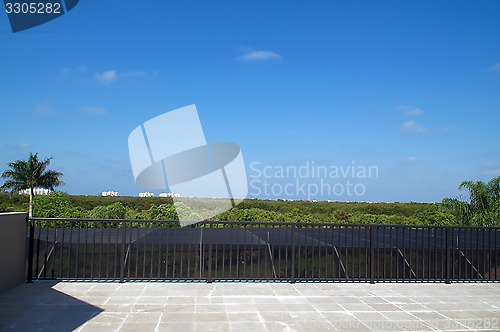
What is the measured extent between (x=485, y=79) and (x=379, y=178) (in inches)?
247

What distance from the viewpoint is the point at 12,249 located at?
5105 mm

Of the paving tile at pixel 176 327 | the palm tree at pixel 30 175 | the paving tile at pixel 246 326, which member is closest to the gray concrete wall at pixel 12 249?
the paving tile at pixel 176 327

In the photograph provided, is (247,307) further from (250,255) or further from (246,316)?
(250,255)

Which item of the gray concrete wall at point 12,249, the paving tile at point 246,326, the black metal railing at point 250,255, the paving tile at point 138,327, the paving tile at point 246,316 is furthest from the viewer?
the black metal railing at point 250,255

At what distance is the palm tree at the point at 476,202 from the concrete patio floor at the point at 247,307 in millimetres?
8204

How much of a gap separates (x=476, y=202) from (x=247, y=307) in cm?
1194

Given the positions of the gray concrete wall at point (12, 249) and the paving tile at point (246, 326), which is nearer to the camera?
the paving tile at point (246, 326)

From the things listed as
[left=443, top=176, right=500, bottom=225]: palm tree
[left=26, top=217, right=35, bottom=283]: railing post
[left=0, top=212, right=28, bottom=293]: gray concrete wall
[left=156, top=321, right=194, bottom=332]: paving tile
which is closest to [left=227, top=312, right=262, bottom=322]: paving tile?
[left=156, top=321, right=194, bottom=332]: paving tile

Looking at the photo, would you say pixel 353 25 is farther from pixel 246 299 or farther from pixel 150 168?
pixel 246 299

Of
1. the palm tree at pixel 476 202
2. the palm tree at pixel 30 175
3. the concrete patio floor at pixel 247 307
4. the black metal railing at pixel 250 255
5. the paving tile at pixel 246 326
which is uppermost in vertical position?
the palm tree at pixel 30 175

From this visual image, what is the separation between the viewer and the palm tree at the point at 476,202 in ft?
42.4

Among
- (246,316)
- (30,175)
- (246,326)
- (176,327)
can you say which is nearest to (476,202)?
(246,316)

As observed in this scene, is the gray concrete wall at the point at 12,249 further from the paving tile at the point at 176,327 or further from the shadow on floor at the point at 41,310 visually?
the paving tile at the point at 176,327

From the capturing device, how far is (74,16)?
9234 millimetres
